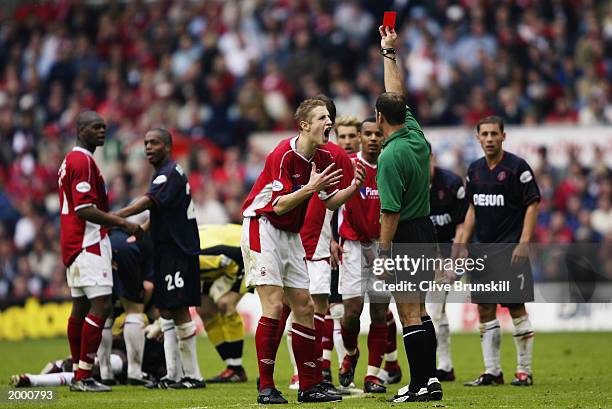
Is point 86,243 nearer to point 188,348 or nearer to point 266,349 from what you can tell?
point 188,348

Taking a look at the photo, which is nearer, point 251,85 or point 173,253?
point 173,253

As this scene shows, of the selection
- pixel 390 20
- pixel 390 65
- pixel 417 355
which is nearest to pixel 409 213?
pixel 417 355

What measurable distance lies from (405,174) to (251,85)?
16255 mm

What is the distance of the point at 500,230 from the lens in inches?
475

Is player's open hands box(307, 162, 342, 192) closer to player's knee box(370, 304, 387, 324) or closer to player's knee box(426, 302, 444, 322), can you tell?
player's knee box(370, 304, 387, 324)

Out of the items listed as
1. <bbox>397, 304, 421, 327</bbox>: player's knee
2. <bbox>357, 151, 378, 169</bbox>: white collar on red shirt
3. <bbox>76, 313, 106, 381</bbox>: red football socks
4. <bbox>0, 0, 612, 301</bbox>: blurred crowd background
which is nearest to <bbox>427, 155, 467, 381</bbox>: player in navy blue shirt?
<bbox>357, 151, 378, 169</bbox>: white collar on red shirt

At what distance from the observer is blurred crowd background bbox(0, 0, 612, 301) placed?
76.3 feet

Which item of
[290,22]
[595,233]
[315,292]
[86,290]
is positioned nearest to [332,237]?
[315,292]

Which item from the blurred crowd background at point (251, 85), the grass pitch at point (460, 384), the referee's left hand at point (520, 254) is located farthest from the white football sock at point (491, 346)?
the blurred crowd background at point (251, 85)

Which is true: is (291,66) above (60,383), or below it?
above

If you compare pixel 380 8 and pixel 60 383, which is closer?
pixel 60 383

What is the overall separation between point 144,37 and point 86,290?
17.7 meters

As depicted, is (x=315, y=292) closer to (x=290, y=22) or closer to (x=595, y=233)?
(x=595, y=233)

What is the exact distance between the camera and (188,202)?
39.9ft
